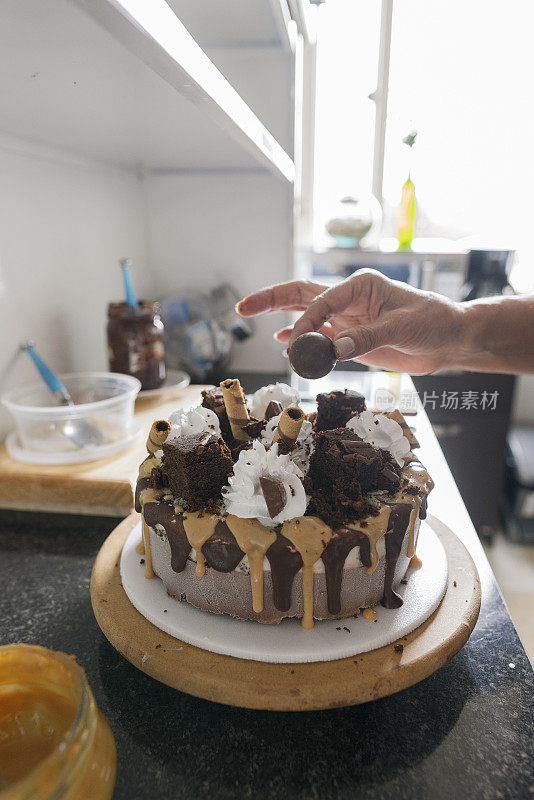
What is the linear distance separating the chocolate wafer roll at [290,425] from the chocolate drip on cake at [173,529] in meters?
0.17

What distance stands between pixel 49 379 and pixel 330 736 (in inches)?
35.4

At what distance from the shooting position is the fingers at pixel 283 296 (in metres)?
1.06

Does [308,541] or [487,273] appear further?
[487,273]

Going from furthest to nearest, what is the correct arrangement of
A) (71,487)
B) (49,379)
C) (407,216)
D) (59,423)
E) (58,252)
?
1. (407,216)
2. (58,252)
3. (49,379)
4. (59,423)
5. (71,487)

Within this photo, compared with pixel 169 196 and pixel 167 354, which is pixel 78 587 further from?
pixel 169 196

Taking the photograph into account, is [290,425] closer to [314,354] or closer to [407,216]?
[314,354]

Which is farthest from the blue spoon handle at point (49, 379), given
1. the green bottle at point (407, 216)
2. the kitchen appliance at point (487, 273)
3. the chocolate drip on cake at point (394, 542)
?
the green bottle at point (407, 216)

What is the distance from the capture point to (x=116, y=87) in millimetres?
977

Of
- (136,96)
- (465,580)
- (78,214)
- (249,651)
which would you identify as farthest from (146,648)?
(78,214)

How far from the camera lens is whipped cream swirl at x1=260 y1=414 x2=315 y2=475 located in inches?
26.5

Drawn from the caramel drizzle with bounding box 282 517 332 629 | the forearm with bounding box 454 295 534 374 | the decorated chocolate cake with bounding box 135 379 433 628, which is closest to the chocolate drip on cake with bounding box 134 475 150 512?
the decorated chocolate cake with bounding box 135 379 433 628

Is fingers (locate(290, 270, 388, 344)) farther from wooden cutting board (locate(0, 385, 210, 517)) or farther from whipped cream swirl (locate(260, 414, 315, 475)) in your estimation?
wooden cutting board (locate(0, 385, 210, 517))

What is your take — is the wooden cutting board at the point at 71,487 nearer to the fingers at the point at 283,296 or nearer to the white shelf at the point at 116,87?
the fingers at the point at 283,296

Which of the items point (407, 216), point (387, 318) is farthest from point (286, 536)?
point (407, 216)
